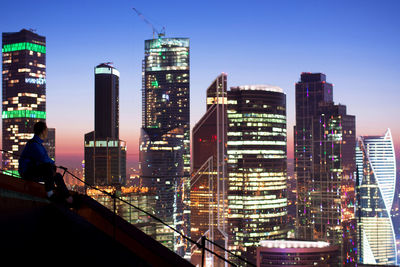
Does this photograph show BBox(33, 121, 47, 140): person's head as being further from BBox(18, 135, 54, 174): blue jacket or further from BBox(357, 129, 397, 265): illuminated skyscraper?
BBox(357, 129, 397, 265): illuminated skyscraper

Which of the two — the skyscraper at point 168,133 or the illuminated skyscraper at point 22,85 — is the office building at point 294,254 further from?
the illuminated skyscraper at point 22,85

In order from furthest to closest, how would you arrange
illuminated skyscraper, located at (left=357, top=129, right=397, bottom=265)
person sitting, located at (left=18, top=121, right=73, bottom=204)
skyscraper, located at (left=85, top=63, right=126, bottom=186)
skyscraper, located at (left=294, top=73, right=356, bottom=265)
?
1. illuminated skyscraper, located at (left=357, top=129, right=397, bottom=265)
2. skyscraper, located at (left=85, top=63, right=126, bottom=186)
3. skyscraper, located at (left=294, top=73, right=356, bottom=265)
4. person sitting, located at (left=18, top=121, right=73, bottom=204)

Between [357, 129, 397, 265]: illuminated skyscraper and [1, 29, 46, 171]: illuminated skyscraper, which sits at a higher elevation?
[1, 29, 46, 171]: illuminated skyscraper

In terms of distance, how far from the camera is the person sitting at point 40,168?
23.1ft

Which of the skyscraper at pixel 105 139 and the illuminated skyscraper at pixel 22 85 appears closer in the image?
the illuminated skyscraper at pixel 22 85

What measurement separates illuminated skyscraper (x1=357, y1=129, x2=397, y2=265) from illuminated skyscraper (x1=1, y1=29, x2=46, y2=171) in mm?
98610

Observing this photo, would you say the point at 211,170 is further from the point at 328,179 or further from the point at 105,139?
the point at 105,139

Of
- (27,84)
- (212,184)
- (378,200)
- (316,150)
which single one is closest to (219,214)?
(212,184)

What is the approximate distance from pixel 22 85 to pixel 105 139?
26764 millimetres

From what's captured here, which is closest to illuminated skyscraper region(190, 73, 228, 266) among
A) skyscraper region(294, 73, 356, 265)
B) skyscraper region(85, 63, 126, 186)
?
skyscraper region(85, 63, 126, 186)

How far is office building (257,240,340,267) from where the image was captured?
6962 centimetres

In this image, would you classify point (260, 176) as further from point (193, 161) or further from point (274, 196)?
point (193, 161)

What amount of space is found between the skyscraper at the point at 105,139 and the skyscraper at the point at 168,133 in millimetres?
8198

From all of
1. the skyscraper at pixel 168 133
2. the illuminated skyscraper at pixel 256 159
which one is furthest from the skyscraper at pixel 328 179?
the skyscraper at pixel 168 133
